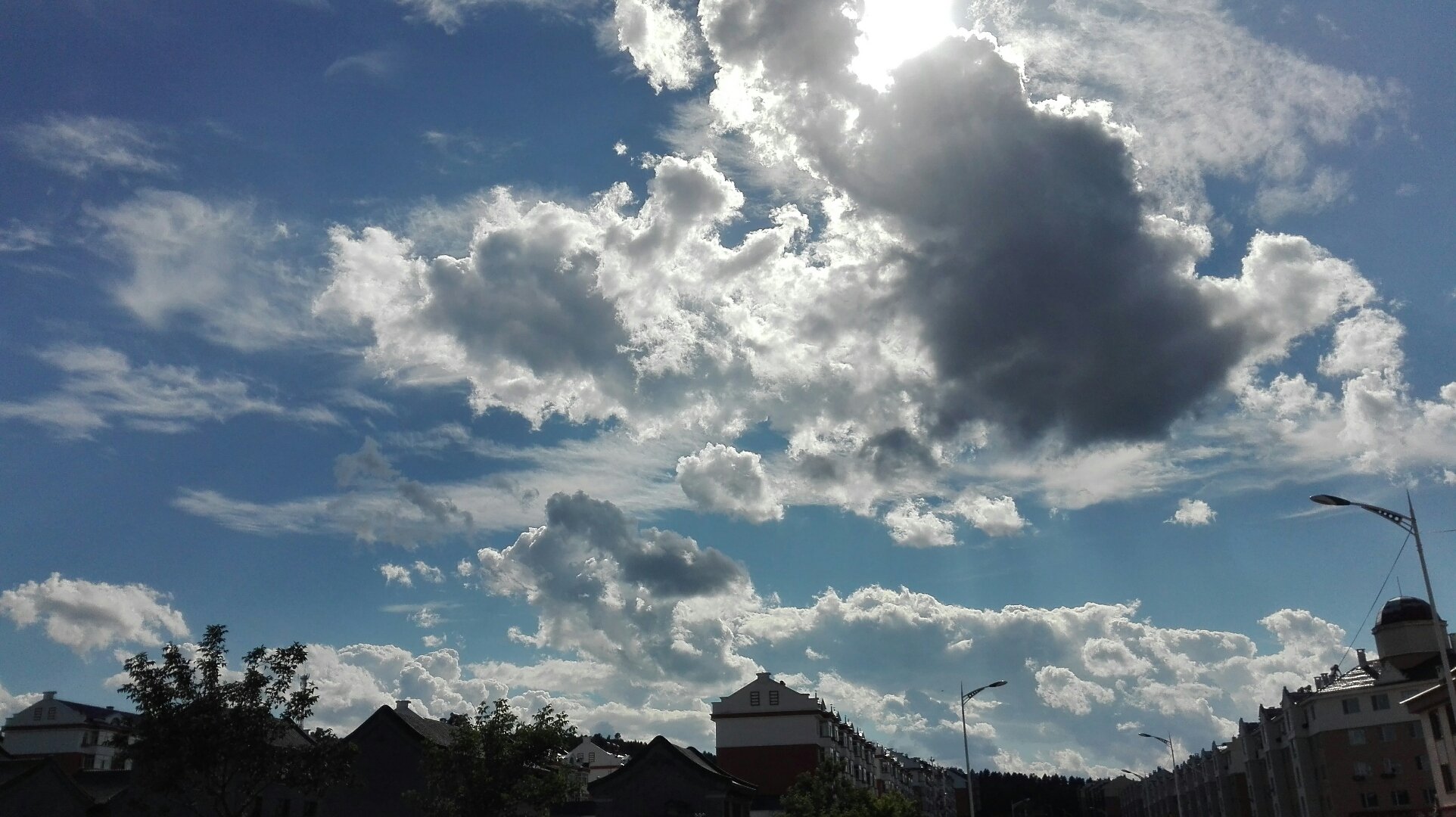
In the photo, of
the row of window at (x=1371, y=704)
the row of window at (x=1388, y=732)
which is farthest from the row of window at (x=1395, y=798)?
the row of window at (x=1371, y=704)

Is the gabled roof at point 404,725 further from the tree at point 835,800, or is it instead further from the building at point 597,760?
the building at point 597,760

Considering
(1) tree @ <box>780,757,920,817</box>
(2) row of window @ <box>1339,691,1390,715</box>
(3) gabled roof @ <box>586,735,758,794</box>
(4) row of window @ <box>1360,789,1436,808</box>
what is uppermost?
(2) row of window @ <box>1339,691,1390,715</box>

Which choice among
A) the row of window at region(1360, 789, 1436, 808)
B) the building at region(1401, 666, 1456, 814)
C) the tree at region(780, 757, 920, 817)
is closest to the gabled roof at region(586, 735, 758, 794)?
the tree at region(780, 757, 920, 817)

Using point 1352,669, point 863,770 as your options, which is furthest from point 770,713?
point 1352,669

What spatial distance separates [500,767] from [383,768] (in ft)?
58.8

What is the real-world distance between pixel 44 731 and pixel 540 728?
92.7m

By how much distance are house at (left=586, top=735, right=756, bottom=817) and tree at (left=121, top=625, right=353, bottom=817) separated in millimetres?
23867

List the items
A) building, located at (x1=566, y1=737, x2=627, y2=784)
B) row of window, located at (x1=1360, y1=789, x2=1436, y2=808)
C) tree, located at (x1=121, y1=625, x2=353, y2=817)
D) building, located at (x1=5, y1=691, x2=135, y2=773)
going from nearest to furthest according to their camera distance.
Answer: tree, located at (x1=121, y1=625, x2=353, y2=817) → row of window, located at (x1=1360, y1=789, x2=1436, y2=808) → building, located at (x1=5, y1=691, x2=135, y2=773) → building, located at (x1=566, y1=737, x2=627, y2=784)

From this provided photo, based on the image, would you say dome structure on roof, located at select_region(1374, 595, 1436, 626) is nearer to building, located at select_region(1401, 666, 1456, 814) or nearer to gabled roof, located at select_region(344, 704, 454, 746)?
building, located at select_region(1401, 666, 1456, 814)

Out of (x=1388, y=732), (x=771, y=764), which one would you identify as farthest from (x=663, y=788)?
(x=1388, y=732)

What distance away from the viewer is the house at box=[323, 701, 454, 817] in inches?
2377

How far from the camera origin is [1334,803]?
90.9 meters

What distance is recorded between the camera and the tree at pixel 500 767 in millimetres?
46875

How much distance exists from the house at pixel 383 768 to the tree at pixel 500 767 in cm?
1229
